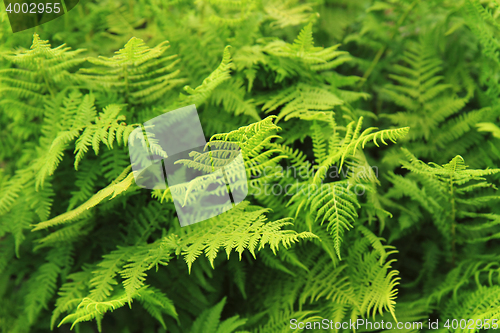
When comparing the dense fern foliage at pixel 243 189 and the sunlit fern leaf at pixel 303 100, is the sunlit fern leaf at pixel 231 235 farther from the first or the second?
the sunlit fern leaf at pixel 303 100

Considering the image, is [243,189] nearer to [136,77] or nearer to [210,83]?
[210,83]

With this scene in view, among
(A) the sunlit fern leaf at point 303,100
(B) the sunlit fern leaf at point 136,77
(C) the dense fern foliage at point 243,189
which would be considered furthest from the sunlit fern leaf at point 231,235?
(B) the sunlit fern leaf at point 136,77

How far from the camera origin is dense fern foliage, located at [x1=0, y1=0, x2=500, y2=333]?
1134mm

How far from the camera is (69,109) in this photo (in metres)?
1.29

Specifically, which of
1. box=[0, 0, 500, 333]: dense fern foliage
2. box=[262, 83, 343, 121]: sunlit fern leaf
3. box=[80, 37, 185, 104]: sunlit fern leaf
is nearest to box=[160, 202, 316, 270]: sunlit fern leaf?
box=[0, 0, 500, 333]: dense fern foliage

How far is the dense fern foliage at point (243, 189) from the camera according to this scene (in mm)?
1134

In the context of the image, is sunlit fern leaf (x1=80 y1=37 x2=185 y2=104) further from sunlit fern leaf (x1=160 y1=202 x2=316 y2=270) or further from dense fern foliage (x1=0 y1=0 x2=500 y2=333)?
sunlit fern leaf (x1=160 y1=202 x2=316 y2=270)

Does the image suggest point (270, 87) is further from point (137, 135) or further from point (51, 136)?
point (51, 136)

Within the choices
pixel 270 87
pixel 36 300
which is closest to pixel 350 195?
pixel 270 87

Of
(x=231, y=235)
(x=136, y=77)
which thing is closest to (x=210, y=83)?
(x=136, y=77)

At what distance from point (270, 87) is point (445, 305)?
3.78ft

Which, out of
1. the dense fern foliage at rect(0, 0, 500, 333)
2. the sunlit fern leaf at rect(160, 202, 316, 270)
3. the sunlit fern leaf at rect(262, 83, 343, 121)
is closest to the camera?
the sunlit fern leaf at rect(160, 202, 316, 270)

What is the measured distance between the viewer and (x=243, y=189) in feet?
3.97

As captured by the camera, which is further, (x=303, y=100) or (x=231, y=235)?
(x=303, y=100)
